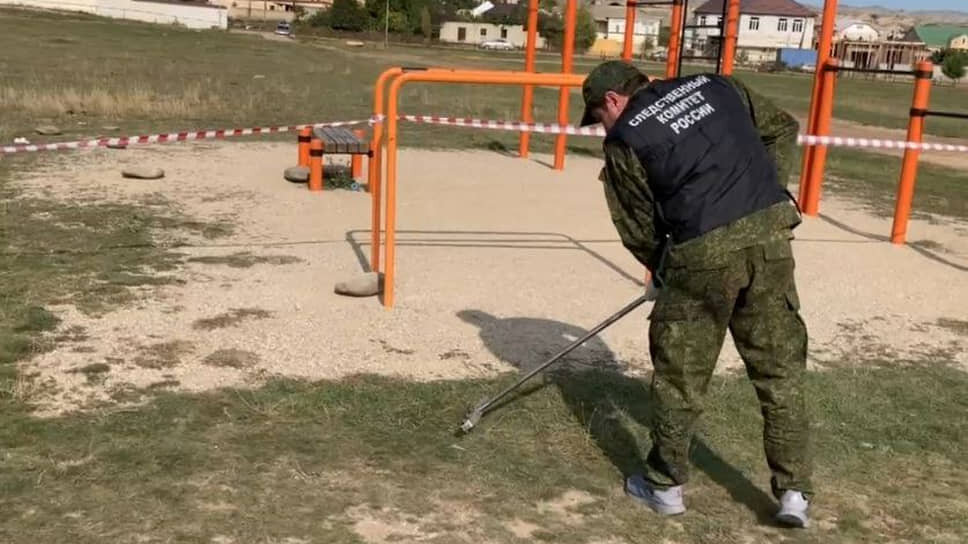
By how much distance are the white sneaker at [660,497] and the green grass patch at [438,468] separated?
4 centimetres

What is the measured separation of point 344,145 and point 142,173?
2.19 meters

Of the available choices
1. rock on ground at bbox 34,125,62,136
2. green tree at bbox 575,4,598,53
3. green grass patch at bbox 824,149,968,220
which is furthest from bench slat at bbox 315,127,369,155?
green tree at bbox 575,4,598,53

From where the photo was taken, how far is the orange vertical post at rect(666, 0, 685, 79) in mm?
10844

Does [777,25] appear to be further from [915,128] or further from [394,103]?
[394,103]

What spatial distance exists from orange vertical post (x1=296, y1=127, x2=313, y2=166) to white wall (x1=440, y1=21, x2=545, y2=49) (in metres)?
85.6

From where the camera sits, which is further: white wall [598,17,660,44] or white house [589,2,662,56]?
white wall [598,17,660,44]

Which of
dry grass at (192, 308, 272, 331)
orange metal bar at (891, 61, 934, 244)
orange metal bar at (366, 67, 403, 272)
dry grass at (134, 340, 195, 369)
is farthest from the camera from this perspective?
orange metal bar at (891, 61, 934, 244)

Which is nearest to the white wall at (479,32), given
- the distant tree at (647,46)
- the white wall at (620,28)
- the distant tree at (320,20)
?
the white wall at (620,28)

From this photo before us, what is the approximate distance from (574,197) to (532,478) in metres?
7.19

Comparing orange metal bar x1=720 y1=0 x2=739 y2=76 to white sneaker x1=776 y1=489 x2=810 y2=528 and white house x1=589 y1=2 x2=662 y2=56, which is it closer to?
white sneaker x1=776 y1=489 x2=810 y2=528

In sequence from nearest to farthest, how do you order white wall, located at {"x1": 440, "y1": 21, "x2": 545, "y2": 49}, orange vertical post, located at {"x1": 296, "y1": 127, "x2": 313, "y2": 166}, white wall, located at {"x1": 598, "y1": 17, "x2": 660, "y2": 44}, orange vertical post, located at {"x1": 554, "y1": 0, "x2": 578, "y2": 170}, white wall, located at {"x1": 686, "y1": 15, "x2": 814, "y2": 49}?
orange vertical post, located at {"x1": 296, "y1": 127, "x2": 313, "y2": 166} < orange vertical post, located at {"x1": 554, "y1": 0, "x2": 578, "y2": 170} < white wall, located at {"x1": 598, "y1": 17, "x2": 660, "y2": 44} < white wall, located at {"x1": 440, "y1": 21, "x2": 545, "y2": 49} < white wall, located at {"x1": 686, "y1": 15, "x2": 814, "y2": 49}

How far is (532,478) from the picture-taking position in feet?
13.1

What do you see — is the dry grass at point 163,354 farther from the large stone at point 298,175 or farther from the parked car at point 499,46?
the parked car at point 499,46

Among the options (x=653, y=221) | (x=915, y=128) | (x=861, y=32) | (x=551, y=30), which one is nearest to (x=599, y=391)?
(x=653, y=221)
